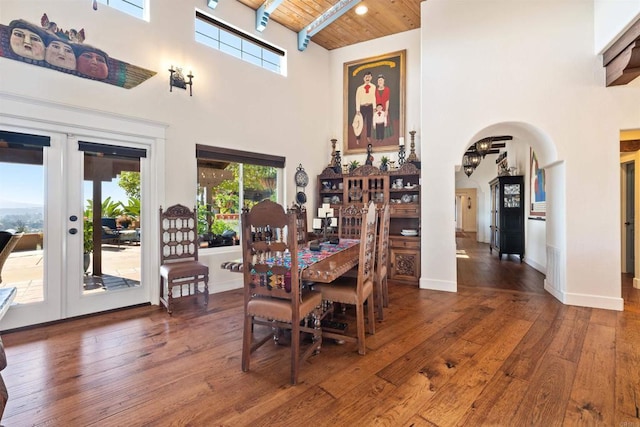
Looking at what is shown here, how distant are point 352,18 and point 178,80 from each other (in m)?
3.02

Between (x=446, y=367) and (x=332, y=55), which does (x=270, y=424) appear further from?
(x=332, y=55)

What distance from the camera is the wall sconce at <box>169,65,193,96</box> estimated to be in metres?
3.71

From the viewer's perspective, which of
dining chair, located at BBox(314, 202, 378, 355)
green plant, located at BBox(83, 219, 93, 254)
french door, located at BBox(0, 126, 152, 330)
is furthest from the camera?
green plant, located at BBox(83, 219, 93, 254)

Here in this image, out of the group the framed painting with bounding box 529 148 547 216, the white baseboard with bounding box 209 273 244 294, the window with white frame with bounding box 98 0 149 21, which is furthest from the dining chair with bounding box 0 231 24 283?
the framed painting with bounding box 529 148 547 216

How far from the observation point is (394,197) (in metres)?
5.16

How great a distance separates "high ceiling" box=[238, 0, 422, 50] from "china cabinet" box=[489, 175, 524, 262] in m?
4.19

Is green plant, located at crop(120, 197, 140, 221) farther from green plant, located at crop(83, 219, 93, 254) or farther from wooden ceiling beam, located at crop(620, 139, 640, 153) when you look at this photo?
wooden ceiling beam, located at crop(620, 139, 640, 153)

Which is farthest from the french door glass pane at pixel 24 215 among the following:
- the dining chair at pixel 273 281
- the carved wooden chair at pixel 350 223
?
the carved wooden chair at pixel 350 223

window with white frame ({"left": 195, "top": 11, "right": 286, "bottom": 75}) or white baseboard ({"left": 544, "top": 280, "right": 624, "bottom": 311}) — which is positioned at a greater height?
window with white frame ({"left": 195, "top": 11, "right": 286, "bottom": 75})

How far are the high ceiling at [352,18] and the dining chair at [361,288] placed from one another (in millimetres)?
3788

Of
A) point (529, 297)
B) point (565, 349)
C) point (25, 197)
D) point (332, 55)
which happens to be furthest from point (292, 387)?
point (332, 55)

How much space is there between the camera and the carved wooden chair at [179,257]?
11.1 ft

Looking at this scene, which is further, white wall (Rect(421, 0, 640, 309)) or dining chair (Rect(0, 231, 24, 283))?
white wall (Rect(421, 0, 640, 309))

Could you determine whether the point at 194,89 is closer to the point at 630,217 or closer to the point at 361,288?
the point at 361,288
